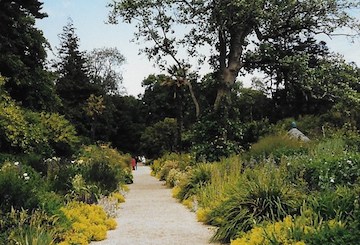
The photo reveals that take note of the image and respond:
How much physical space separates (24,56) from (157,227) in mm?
13988

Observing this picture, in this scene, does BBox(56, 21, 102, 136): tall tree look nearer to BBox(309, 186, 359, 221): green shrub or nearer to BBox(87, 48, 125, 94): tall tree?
BBox(87, 48, 125, 94): tall tree

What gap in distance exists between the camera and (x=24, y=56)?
2005cm

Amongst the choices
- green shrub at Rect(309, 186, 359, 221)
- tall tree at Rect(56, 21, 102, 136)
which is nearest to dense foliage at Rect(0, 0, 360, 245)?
green shrub at Rect(309, 186, 359, 221)

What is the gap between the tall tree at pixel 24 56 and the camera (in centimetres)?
1878

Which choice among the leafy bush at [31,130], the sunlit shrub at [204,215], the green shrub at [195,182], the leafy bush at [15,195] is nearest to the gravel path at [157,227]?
the sunlit shrub at [204,215]

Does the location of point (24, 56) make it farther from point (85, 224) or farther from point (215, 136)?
point (85, 224)

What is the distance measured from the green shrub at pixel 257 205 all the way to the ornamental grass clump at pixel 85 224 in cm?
188

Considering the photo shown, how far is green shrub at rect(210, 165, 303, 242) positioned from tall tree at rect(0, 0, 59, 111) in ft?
45.0

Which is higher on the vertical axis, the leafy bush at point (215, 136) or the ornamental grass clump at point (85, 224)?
the leafy bush at point (215, 136)

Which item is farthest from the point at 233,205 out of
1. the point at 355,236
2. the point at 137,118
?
the point at 137,118

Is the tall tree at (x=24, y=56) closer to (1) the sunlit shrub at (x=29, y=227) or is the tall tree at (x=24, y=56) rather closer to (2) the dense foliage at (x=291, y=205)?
(2) the dense foliage at (x=291, y=205)

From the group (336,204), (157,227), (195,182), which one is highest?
(336,204)

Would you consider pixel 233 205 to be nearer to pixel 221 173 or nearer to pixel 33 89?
pixel 221 173

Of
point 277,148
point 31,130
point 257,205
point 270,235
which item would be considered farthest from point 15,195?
point 31,130
